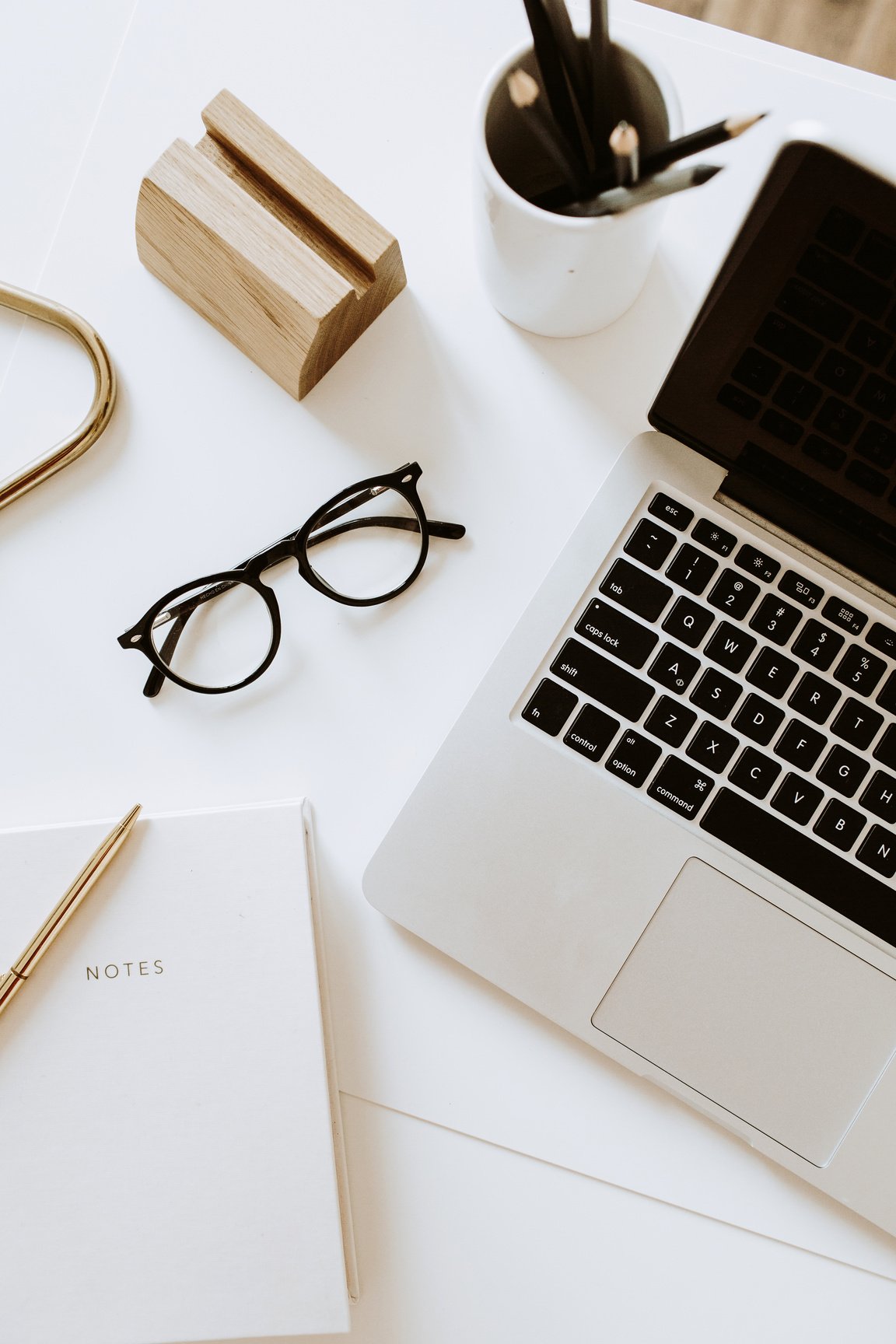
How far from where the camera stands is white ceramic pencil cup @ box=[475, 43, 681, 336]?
1.43 feet

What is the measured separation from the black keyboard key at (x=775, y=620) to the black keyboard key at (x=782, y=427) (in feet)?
0.28

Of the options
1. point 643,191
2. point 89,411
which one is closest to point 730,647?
point 643,191

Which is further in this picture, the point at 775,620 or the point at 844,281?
the point at 775,620

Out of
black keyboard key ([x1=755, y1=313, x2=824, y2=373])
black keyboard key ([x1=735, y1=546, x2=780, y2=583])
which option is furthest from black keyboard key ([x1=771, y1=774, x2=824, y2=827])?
black keyboard key ([x1=755, y1=313, x2=824, y2=373])

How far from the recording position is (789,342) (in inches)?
17.3

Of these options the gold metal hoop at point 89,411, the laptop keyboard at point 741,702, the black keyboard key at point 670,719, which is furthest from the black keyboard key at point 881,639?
the gold metal hoop at point 89,411

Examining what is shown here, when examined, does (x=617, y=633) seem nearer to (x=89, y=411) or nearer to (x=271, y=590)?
(x=271, y=590)

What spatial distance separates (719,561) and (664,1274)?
41 cm

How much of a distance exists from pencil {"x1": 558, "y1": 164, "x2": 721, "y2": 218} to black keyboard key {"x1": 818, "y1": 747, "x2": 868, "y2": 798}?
0.95 feet

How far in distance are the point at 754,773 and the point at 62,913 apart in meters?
0.38

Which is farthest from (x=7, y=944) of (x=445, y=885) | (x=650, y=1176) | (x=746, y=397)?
(x=746, y=397)

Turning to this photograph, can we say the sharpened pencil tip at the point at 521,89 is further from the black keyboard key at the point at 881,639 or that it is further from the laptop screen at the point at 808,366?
the black keyboard key at the point at 881,639

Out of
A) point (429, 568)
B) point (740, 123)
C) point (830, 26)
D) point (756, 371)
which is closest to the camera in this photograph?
point (740, 123)

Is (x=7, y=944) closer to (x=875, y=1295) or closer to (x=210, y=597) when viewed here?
(x=210, y=597)
